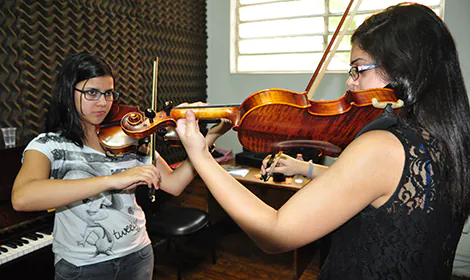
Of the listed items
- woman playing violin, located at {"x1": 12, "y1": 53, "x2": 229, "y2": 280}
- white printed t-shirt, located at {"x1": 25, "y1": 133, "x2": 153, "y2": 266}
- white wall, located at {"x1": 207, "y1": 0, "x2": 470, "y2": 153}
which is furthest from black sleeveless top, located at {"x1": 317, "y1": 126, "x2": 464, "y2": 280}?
white wall, located at {"x1": 207, "y1": 0, "x2": 470, "y2": 153}

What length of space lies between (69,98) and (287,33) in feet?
9.47

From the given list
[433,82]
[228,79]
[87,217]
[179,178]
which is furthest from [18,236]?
[228,79]

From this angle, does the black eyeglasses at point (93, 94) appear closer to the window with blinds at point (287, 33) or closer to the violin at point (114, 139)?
the violin at point (114, 139)

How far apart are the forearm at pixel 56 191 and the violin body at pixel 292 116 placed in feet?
1.28

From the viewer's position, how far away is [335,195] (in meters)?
0.79

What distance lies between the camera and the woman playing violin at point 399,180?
31.3 inches

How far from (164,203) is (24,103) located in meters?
1.65

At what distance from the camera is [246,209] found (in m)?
0.85

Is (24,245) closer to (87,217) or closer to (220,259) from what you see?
(87,217)

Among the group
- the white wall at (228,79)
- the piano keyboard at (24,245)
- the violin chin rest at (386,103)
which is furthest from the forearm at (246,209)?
the white wall at (228,79)

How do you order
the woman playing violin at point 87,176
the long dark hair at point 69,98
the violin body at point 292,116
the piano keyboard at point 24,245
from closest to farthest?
the violin body at point 292,116 < the woman playing violin at point 87,176 < the long dark hair at point 69,98 < the piano keyboard at point 24,245

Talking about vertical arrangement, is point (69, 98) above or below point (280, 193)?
above

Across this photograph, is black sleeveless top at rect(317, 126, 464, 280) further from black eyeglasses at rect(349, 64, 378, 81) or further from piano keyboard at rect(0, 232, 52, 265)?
piano keyboard at rect(0, 232, 52, 265)

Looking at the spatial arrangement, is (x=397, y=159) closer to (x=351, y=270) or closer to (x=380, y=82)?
(x=380, y=82)
